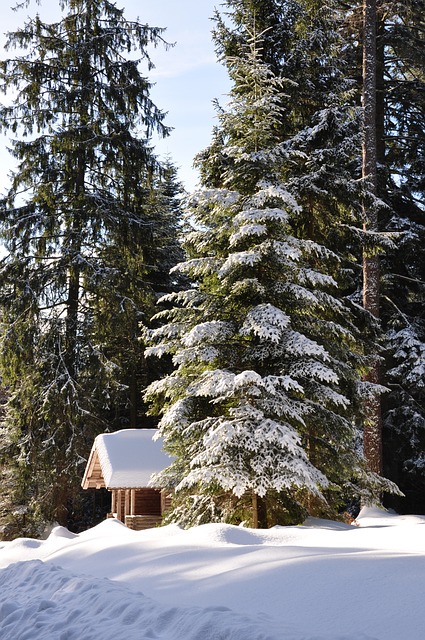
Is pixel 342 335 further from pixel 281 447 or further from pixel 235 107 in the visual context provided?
pixel 235 107

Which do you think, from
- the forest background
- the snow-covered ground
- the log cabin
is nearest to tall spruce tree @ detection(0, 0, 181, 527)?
the forest background

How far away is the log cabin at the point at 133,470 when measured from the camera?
15.8 m

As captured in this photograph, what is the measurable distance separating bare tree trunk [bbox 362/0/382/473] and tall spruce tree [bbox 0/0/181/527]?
851cm

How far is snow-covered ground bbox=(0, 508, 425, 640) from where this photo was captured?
4539 millimetres

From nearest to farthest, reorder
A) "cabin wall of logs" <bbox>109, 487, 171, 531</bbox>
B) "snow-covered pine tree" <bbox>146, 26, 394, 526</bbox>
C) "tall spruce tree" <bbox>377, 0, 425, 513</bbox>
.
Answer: "snow-covered pine tree" <bbox>146, 26, 394, 526</bbox>, "cabin wall of logs" <bbox>109, 487, 171, 531</bbox>, "tall spruce tree" <bbox>377, 0, 425, 513</bbox>

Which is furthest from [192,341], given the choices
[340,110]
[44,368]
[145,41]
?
[145,41]

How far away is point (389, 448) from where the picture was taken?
794 inches

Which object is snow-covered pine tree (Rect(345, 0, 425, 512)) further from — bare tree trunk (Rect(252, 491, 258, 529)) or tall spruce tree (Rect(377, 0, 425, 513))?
bare tree trunk (Rect(252, 491, 258, 529))

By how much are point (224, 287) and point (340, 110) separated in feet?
19.1

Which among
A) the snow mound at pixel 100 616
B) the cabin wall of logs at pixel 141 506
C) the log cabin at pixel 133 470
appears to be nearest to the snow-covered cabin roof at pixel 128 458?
the log cabin at pixel 133 470

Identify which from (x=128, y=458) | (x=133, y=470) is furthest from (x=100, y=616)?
(x=128, y=458)

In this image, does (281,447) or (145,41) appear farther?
(145,41)

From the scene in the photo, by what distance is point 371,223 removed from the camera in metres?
15.3

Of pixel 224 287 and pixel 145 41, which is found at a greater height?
pixel 145 41
